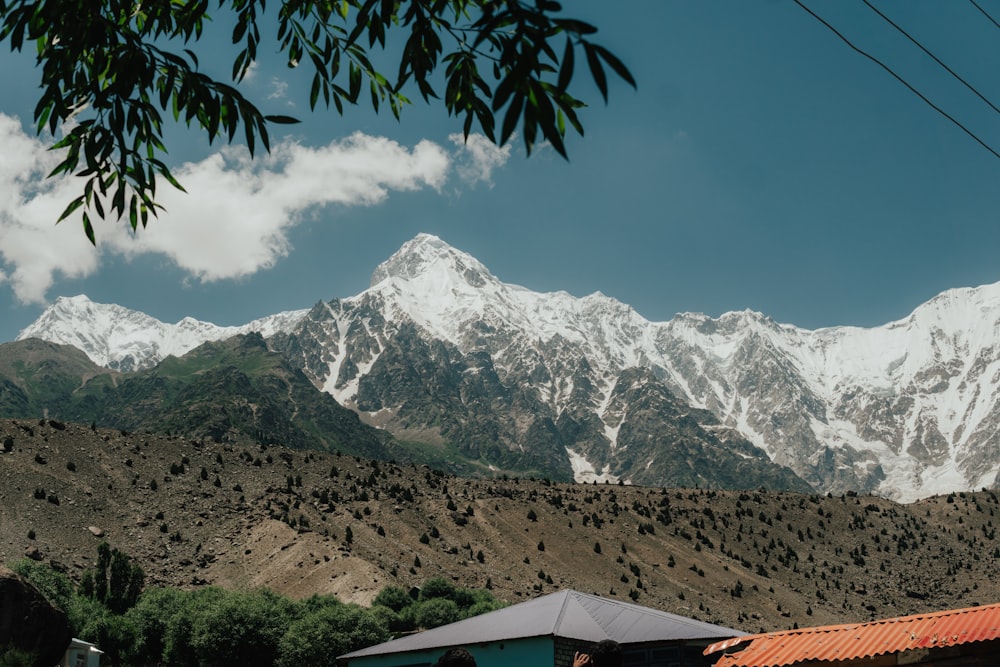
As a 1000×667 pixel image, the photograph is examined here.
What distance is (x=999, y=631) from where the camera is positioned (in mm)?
15531

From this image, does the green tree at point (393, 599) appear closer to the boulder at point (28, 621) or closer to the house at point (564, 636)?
the house at point (564, 636)

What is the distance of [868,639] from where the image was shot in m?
18.1

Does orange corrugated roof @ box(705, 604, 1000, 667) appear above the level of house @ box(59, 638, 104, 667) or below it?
above

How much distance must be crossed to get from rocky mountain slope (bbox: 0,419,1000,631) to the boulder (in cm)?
4193

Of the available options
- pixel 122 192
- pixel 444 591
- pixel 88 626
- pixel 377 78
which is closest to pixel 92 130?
pixel 122 192

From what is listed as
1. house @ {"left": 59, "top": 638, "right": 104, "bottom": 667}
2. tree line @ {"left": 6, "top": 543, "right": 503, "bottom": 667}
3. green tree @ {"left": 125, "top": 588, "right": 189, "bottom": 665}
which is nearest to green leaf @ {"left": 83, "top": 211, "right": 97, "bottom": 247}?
house @ {"left": 59, "top": 638, "right": 104, "bottom": 667}

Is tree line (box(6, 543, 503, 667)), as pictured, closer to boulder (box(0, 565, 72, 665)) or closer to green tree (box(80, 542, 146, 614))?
green tree (box(80, 542, 146, 614))

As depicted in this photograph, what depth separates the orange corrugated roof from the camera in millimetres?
16266

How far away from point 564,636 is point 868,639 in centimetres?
1278

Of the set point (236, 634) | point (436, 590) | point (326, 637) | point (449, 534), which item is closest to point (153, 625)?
point (236, 634)

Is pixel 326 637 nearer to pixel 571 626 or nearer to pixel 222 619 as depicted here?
pixel 222 619

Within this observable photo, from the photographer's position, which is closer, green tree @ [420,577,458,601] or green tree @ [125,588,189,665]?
green tree @ [125,588,189,665]

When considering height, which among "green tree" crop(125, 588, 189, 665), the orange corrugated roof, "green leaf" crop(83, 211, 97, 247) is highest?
"green leaf" crop(83, 211, 97, 247)

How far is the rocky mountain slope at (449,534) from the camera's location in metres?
84.0
